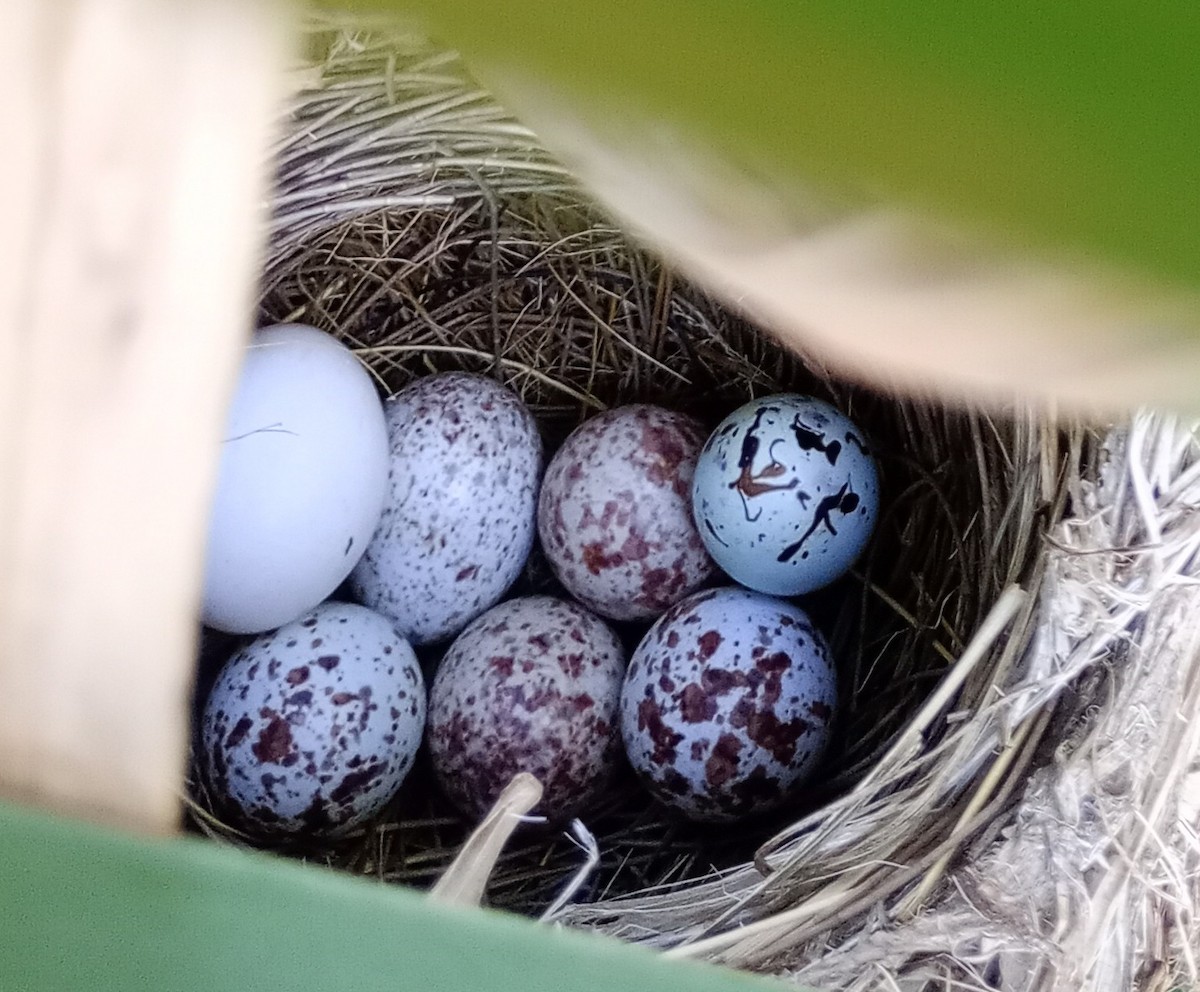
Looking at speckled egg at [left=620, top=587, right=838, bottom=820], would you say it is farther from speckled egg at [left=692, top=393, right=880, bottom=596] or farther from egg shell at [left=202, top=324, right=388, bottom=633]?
egg shell at [left=202, top=324, right=388, bottom=633]

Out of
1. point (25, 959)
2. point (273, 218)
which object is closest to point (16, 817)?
point (25, 959)

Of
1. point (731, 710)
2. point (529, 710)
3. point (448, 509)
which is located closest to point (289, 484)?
point (448, 509)

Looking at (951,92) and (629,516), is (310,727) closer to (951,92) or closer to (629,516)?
(629,516)

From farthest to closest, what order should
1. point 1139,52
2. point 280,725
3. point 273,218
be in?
point 273,218, point 280,725, point 1139,52

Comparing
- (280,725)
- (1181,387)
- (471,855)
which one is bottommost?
(280,725)

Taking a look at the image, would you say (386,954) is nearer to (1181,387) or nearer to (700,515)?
(1181,387)

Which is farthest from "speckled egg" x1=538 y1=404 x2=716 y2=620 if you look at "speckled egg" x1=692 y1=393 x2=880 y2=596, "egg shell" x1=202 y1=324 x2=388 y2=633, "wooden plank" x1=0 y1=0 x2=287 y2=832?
"wooden plank" x1=0 y1=0 x2=287 y2=832

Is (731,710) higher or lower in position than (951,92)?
lower
